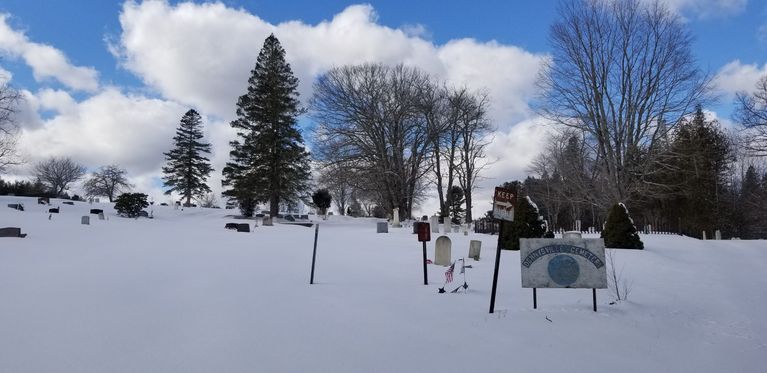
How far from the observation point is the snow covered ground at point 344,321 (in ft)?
14.9

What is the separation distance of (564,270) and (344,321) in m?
3.25

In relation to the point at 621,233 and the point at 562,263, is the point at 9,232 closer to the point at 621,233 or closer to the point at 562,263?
the point at 562,263

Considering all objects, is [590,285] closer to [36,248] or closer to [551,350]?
[551,350]

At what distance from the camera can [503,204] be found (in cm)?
651

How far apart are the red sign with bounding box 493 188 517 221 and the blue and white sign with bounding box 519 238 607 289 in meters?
0.50

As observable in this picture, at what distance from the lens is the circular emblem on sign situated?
22.1 feet

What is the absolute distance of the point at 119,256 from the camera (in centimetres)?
1109

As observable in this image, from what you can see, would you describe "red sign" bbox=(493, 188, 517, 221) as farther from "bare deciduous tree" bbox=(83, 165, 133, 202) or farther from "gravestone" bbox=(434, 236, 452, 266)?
"bare deciduous tree" bbox=(83, 165, 133, 202)

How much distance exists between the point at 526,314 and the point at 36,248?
12220 millimetres

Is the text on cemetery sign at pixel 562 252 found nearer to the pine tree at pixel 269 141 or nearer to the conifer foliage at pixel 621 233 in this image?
the conifer foliage at pixel 621 233

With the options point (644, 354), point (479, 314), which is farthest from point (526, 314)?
point (644, 354)

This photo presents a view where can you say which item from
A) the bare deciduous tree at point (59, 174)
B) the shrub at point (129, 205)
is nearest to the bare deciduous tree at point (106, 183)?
the bare deciduous tree at point (59, 174)

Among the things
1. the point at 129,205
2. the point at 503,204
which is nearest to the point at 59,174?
the point at 129,205

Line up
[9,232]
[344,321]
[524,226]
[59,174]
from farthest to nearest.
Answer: [59,174] → [524,226] → [9,232] → [344,321]
